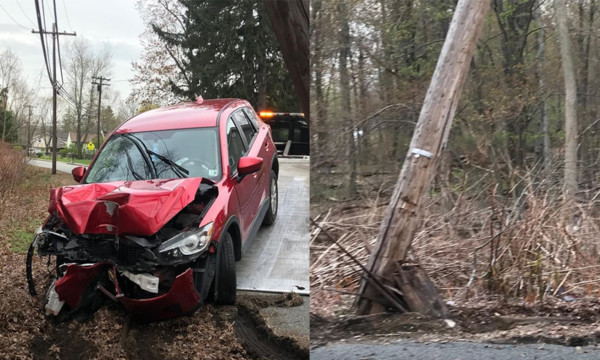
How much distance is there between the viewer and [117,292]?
4.61 ft

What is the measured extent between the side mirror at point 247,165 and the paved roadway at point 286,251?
12cm

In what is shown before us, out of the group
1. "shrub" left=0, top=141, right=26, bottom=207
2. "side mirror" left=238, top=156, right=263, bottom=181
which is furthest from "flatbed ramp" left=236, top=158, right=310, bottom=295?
"shrub" left=0, top=141, right=26, bottom=207

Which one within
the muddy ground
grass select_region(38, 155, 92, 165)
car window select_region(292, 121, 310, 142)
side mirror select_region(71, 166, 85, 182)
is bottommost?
the muddy ground

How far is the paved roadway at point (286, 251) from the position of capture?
159cm

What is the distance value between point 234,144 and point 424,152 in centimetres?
65

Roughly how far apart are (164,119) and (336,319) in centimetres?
87

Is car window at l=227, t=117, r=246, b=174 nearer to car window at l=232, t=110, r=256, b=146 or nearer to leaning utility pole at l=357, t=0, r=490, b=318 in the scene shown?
car window at l=232, t=110, r=256, b=146

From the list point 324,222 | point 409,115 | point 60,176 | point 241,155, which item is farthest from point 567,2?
point 60,176

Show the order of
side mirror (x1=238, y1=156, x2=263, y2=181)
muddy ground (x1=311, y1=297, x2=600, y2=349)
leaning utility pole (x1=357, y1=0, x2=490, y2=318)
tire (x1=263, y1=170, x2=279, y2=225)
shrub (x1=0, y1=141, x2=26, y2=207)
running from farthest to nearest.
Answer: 1. shrub (x1=0, y1=141, x2=26, y2=207)
2. tire (x1=263, y1=170, x2=279, y2=225)
3. side mirror (x1=238, y1=156, x2=263, y2=181)
4. muddy ground (x1=311, y1=297, x2=600, y2=349)
5. leaning utility pole (x1=357, y1=0, x2=490, y2=318)

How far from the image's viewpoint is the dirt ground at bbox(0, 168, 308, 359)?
1.47 metres

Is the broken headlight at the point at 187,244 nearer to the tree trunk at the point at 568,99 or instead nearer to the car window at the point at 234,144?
the car window at the point at 234,144

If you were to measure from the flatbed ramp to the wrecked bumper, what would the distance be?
0.21 meters

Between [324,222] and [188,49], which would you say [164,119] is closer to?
[188,49]

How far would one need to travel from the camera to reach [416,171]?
1.31 meters
